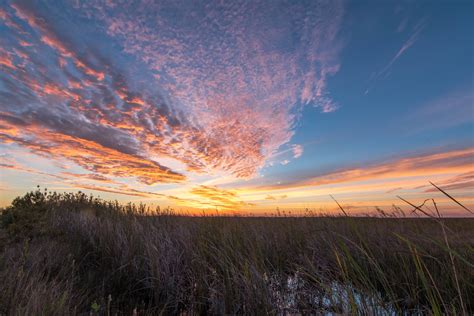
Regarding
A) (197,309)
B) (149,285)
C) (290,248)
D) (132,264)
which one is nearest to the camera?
(197,309)

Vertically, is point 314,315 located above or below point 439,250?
below

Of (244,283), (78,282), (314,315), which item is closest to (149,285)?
(78,282)

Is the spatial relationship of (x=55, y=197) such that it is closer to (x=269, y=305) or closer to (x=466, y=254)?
(x=269, y=305)

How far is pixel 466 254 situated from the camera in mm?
4703

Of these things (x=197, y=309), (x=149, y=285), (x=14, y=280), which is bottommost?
(x=197, y=309)

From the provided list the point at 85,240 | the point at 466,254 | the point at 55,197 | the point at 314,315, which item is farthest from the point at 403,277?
the point at 55,197

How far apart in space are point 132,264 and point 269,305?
3017 millimetres

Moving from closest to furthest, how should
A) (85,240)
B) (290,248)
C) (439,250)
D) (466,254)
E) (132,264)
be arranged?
(466,254) → (132,264) → (439,250) → (290,248) → (85,240)

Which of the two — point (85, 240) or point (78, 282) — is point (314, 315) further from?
point (85, 240)

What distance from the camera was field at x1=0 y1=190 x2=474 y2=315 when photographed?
9.76 feet

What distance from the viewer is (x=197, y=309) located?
3820mm

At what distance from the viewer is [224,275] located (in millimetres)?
4320

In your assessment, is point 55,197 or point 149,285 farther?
point 55,197

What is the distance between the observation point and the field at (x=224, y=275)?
2.97 metres
